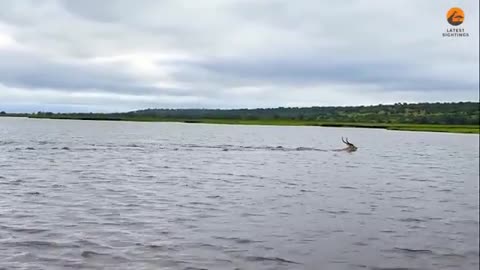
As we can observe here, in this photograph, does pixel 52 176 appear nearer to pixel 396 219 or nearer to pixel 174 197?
pixel 174 197

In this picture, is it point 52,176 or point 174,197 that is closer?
point 174,197

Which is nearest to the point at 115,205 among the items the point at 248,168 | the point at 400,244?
the point at 400,244

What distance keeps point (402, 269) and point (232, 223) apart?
6451 mm

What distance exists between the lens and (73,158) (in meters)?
44.6

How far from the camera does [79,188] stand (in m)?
26.1

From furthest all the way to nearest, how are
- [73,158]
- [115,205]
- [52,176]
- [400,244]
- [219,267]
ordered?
[73,158], [52,176], [115,205], [400,244], [219,267]

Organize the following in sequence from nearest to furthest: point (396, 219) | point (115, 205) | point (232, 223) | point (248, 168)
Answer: point (232, 223) < point (396, 219) < point (115, 205) < point (248, 168)

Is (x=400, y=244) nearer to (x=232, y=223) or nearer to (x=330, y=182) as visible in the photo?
(x=232, y=223)

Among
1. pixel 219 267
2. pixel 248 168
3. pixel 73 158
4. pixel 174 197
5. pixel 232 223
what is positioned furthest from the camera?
pixel 73 158

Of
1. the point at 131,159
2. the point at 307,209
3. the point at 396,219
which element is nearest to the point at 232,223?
the point at 307,209

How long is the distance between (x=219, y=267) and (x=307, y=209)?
29.5 feet

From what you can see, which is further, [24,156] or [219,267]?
[24,156]

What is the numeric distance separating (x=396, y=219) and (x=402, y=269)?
671 centimetres

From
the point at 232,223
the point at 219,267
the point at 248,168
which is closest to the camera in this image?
the point at 219,267
